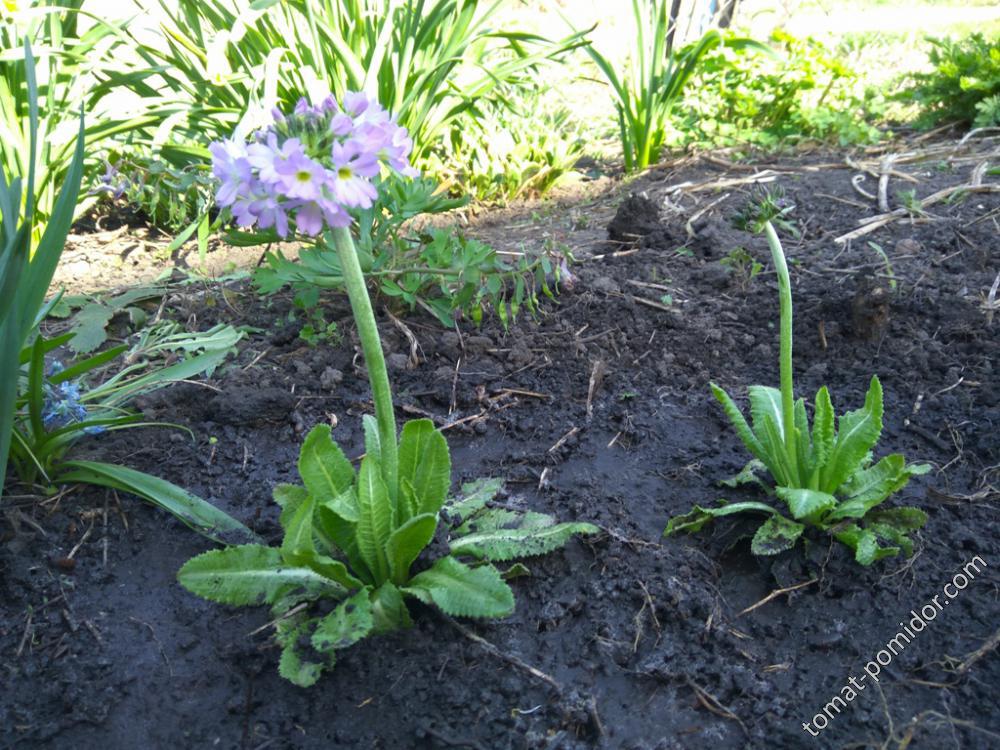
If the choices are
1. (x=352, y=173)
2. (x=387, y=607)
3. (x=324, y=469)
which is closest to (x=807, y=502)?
(x=387, y=607)

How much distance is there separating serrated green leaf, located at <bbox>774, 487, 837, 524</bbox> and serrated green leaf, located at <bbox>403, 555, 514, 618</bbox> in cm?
62

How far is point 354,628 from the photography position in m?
1.39

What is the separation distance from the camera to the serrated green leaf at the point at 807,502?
62.2 inches

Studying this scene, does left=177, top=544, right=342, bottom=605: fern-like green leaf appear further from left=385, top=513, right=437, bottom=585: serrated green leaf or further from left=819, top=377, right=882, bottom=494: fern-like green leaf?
left=819, top=377, right=882, bottom=494: fern-like green leaf

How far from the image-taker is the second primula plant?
1.21 metres

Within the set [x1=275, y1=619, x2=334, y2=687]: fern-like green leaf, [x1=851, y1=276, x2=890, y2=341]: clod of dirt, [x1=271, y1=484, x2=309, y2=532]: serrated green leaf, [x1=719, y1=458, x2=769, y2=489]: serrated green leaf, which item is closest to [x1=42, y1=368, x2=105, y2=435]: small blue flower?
[x1=271, y1=484, x2=309, y2=532]: serrated green leaf

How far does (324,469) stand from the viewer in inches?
62.8

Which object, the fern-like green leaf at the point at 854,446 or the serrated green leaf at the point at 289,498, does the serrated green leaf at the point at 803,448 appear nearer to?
the fern-like green leaf at the point at 854,446

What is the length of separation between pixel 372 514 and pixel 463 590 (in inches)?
8.6

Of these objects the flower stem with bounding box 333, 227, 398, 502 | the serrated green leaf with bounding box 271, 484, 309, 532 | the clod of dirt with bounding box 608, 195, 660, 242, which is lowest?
the serrated green leaf with bounding box 271, 484, 309, 532

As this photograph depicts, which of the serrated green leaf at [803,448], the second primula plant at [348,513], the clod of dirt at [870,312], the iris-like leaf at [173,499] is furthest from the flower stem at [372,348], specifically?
the clod of dirt at [870,312]

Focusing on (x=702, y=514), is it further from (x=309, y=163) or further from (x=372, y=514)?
(x=309, y=163)

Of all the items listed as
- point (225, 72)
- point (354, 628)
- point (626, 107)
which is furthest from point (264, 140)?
point (626, 107)

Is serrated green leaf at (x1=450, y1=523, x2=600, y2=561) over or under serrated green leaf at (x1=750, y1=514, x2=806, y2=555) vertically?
over
